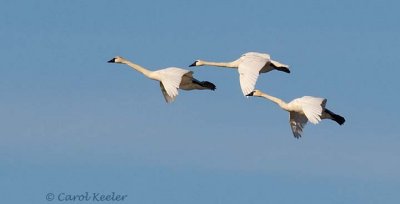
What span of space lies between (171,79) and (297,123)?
481 centimetres

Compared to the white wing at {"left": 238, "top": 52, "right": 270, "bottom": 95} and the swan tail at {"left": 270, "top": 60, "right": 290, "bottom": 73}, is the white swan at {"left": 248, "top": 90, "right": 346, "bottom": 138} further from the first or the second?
the swan tail at {"left": 270, "top": 60, "right": 290, "bottom": 73}

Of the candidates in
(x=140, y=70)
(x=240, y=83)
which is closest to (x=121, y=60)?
(x=140, y=70)

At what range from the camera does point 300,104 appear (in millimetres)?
67625

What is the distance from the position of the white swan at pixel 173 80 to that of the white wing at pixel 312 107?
3289 mm

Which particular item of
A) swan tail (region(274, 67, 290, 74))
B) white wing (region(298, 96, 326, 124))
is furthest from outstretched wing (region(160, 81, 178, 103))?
white wing (region(298, 96, 326, 124))

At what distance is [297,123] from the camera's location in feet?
228


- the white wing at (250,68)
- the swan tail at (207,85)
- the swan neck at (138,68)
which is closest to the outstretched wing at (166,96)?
the swan neck at (138,68)

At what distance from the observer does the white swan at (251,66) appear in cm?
6638

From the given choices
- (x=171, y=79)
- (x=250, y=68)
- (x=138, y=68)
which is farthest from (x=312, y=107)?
(x=138, y=68)

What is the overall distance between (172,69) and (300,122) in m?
4.55

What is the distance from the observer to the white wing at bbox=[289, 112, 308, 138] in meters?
69.3

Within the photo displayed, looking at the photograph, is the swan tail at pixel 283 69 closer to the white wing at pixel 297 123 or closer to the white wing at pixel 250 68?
the white wing at pixel 250 68

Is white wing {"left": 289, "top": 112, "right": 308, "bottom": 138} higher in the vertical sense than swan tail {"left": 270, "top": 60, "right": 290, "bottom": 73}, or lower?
lower

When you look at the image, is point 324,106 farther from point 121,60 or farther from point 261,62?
point 121,60
